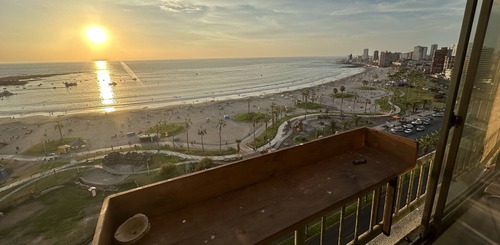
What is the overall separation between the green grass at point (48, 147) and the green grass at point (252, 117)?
51.5 ft

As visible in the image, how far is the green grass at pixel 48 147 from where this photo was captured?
18.6m

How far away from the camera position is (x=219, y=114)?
95.2 ft

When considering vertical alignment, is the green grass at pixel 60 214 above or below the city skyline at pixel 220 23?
below

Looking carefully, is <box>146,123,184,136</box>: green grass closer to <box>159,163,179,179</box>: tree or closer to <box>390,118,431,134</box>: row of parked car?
<box>159,163,179,179</box>: tree

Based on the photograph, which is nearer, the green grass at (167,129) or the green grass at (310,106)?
the green grass at (167,129)

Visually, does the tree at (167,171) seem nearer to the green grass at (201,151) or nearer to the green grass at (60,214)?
the green grass at (60,214)

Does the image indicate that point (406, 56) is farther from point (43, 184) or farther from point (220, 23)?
point (43, 184)

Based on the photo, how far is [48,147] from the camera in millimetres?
19297

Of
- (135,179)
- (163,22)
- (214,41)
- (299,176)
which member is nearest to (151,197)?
(299,176)

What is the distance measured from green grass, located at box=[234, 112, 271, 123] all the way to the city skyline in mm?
10848

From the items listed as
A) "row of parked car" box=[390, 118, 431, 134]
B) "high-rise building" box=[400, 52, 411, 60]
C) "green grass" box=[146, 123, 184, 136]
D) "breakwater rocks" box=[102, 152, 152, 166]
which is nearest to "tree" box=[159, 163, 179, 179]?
"breakwater rocks" box=[102, 152, 152, 166]

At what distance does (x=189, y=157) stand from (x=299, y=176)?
16.0 meters

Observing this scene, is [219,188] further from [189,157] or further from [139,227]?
[189,157]

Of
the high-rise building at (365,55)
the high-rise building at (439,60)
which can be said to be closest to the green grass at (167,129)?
the high-rise building at (439,60)
